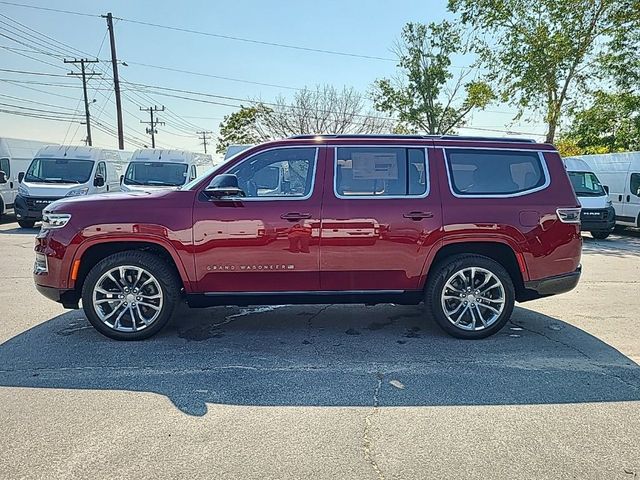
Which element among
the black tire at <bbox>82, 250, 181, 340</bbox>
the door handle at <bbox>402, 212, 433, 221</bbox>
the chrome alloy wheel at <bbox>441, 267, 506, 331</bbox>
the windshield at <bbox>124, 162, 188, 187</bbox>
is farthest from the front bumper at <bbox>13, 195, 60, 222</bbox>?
the chrome alloy wheel at <bbox>441, 267, 506, 331</bbox>

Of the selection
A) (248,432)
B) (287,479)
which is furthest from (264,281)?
(287,479)

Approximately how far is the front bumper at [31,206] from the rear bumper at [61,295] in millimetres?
10722

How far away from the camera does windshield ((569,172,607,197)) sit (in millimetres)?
14695

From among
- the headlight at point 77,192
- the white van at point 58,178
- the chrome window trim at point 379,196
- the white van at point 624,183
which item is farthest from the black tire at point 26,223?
the white van at point 624,183

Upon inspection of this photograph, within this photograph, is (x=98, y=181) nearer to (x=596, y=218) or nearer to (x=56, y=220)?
(x=56, y=220)

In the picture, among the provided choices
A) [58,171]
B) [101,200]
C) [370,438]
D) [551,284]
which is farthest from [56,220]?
[58,171]

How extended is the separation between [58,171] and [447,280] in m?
14.0

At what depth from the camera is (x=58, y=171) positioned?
15.3 meters

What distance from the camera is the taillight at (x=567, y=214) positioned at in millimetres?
5008

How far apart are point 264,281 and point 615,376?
312 cm

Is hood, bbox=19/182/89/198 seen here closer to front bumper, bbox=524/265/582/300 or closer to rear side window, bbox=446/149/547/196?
rear side window, bbox=446/149/547/196

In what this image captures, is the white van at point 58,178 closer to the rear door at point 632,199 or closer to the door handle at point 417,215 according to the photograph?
the door handle at point 417,215

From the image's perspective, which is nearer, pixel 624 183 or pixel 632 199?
pixel 632 199

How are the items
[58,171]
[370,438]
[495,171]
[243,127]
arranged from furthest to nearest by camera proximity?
1. [243,127]
2. [58,171]
3. [495,171]
4. [370,438]
